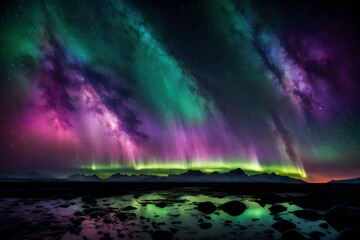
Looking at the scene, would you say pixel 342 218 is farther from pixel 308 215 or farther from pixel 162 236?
pixel 162 236

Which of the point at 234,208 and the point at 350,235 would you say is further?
the point at 234,208

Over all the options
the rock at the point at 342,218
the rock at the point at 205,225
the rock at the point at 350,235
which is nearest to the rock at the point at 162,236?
the rock at the point at 205,225

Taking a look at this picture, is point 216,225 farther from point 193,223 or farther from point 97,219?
point 97,219

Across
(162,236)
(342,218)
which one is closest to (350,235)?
(342,218)

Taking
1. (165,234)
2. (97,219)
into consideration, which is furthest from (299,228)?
(97,219)

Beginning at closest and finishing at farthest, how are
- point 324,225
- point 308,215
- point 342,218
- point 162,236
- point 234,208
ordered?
point 162,236 → point 324,225 → point 342,218 → point 308,215 → point 234,208

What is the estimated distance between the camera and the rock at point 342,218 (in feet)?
55.0

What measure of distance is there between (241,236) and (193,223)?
4.52 metres

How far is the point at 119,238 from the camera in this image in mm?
13062

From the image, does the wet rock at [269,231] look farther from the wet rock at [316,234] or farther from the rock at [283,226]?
the wet rock at [316,234]

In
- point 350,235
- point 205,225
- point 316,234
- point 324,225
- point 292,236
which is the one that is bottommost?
point 324,225

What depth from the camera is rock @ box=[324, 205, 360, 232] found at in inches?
660

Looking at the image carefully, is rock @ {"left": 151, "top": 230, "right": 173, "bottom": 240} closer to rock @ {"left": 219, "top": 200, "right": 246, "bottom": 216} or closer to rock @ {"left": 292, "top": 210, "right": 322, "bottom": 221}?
rock @ {"left": 219, "top": 200, "right": 246, "bottom": 216}

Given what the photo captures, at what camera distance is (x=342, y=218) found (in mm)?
18000
